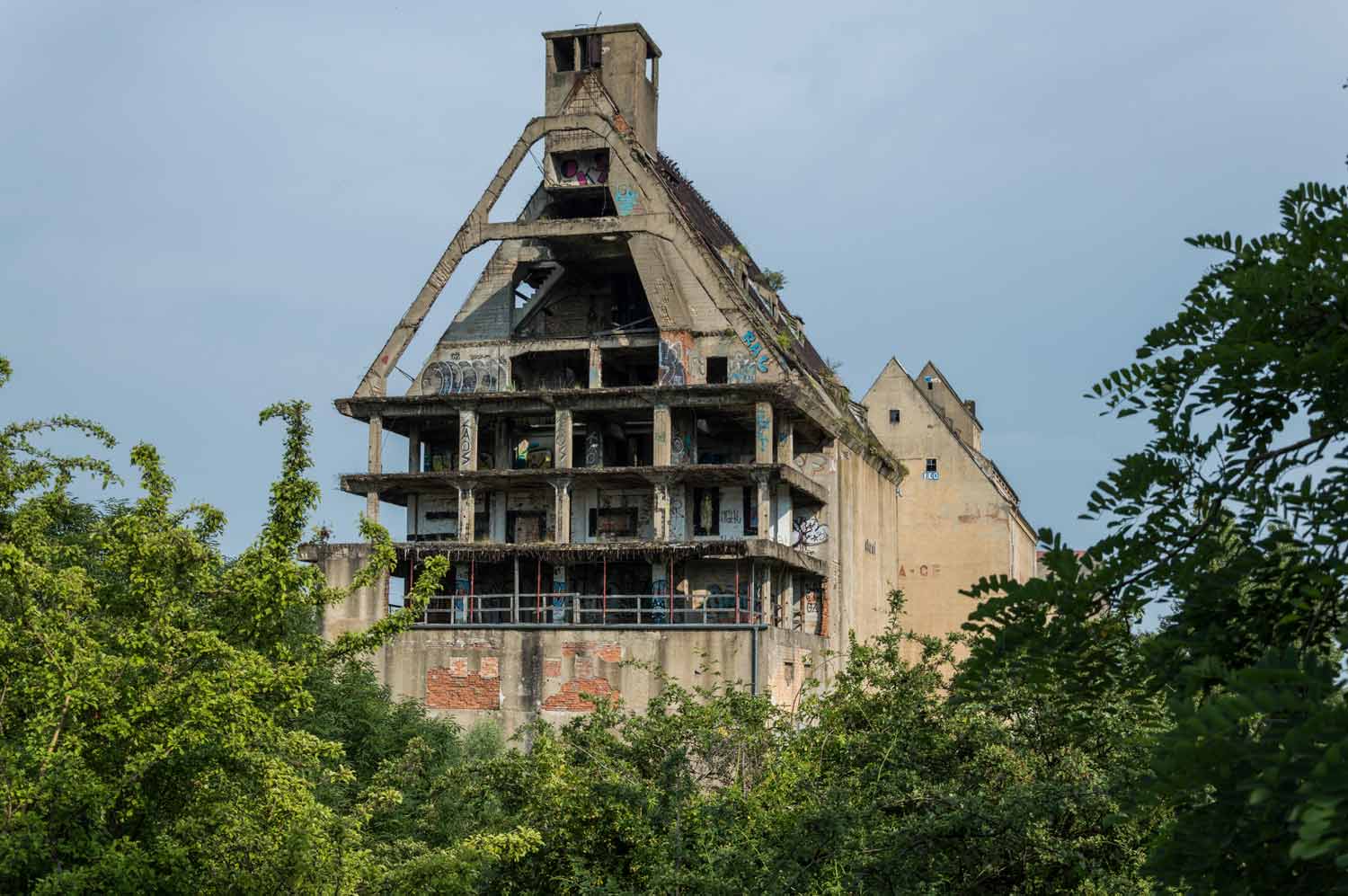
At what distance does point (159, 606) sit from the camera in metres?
15.5

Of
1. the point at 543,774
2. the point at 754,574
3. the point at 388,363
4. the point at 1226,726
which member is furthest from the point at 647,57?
the point at 1226,726

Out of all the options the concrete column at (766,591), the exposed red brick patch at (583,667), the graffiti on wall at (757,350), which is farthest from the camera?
the graffiti on wall at (757,350)

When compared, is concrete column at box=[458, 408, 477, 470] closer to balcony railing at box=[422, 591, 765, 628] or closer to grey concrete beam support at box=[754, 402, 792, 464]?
balcony railing at box=[422, 591, 765, 628]

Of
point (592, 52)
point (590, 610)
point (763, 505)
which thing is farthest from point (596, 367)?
point (592, 52)

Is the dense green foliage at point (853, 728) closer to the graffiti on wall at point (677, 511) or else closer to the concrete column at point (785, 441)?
the graffiti on wall at point (677, 511)

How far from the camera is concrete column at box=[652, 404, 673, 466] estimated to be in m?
46.2

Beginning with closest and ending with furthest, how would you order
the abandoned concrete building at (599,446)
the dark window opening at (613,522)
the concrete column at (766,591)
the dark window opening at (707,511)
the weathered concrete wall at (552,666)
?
the weathered concrete wall at (552,666)
the abandoned concrete building at (599,446)
the concrete column at (766,591)
the dark window opening at (707,511)
the dark window opening at (613,522)

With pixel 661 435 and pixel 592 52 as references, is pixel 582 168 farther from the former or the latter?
pixel 661 435

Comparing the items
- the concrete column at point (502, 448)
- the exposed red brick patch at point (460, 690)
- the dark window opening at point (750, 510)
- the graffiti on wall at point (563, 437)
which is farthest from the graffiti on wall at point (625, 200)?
the exposed red brick patch at point (460, 690)

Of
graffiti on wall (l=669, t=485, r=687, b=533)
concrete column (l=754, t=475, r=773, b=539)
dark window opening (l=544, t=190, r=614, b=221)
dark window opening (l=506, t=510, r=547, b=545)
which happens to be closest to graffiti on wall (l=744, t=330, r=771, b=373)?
concrete column (l=754, t=475, r=773, b=539)

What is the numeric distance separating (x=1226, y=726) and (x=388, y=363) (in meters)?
44.6

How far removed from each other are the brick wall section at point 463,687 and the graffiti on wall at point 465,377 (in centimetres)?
883

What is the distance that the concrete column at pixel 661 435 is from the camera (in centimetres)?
4616

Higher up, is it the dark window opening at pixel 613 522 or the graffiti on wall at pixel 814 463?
the graffiti on wall at pixel 814 463
